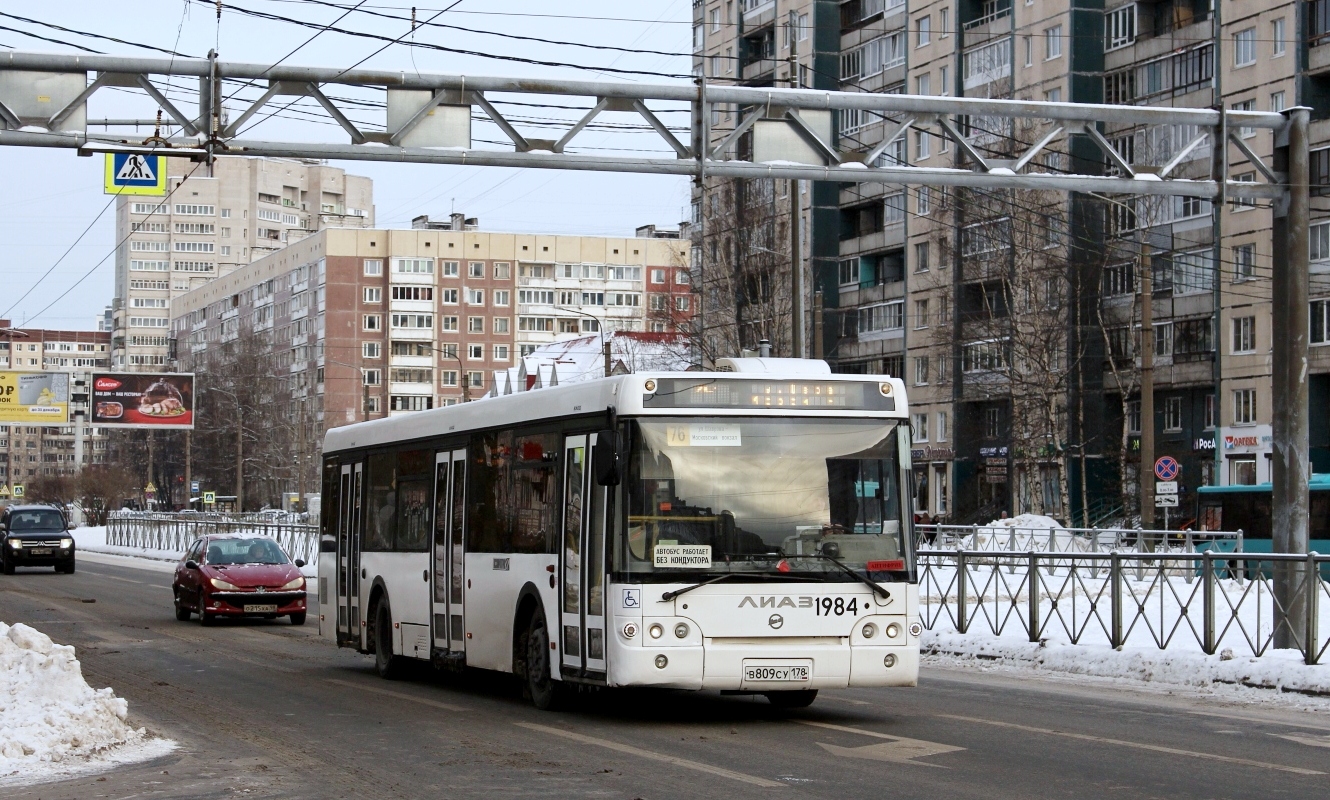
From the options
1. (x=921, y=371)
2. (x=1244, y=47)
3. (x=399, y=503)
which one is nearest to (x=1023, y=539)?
(x=1244, y=47)

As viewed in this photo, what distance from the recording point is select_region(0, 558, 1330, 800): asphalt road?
9703mm

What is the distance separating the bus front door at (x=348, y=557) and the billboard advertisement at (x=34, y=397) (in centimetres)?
6373

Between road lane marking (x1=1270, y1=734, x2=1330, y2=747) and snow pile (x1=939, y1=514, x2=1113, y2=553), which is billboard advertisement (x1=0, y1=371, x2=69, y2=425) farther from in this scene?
road lane marking (x1=1270, y1=734, x2=1330, y2=747)

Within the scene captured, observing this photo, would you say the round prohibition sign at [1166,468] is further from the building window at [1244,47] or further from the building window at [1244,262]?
the building window at [1244,47]

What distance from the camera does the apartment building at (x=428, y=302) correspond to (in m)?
133

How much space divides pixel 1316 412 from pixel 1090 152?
13325mm

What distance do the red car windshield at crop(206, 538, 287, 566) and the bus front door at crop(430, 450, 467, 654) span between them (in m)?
12.6

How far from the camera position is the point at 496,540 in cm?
1470

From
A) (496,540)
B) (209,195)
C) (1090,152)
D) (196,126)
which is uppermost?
(209,195)

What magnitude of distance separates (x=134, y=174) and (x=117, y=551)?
54061 mm

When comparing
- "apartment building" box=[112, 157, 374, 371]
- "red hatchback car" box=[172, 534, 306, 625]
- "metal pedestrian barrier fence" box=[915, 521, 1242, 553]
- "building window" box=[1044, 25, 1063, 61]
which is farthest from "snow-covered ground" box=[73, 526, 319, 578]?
"apartment building" box=[112, 157, 374, 371]

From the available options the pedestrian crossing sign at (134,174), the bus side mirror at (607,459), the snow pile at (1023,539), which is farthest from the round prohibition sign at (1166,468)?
the bus side mirror at (607,459)

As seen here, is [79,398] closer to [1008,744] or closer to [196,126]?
[196,126]

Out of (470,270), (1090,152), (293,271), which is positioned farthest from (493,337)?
(1090,152)
